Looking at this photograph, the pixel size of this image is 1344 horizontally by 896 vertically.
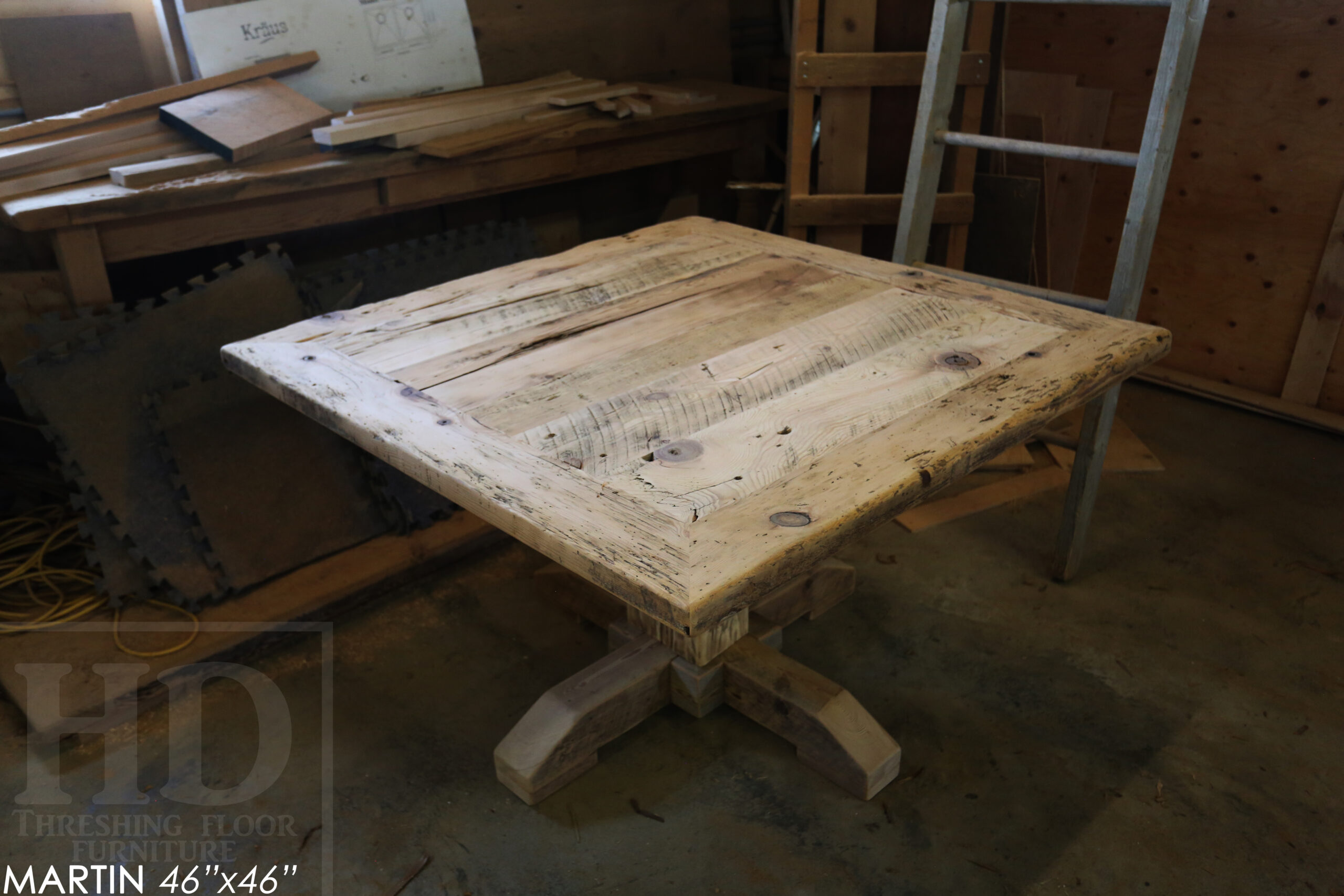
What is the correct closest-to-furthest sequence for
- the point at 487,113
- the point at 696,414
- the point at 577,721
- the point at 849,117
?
the point at 696,414 < the point at 577,721 < the point at 487,113 < the point at 849,117

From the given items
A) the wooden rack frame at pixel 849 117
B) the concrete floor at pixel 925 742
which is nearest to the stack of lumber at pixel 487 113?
the wooden rack frame at pixel 849 117

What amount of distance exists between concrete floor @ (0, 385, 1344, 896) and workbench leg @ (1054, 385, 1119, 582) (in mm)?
76

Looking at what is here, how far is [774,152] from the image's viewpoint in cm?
355

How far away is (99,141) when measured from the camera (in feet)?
7.02

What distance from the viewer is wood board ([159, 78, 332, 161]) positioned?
7.08ft

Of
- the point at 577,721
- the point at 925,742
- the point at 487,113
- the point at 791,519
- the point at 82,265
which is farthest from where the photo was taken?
the point at 487,113

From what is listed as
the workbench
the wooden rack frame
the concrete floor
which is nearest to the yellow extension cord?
the concrete floor

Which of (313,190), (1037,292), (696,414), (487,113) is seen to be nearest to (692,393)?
(696,414)

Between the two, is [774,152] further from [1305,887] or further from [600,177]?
[1305,887]

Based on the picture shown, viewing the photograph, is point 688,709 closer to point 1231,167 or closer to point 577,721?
point 577,721

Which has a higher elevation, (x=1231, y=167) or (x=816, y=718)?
(x=1231, y=167)

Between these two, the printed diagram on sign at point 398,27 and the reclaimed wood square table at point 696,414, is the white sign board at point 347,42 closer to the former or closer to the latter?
the printed diagram on sign at point 398,27

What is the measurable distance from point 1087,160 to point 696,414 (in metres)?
1.10

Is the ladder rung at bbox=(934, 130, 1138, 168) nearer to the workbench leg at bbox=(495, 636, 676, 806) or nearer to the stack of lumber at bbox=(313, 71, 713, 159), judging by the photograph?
the stack of lumber at bbox=(313, 71, 713, 159)
